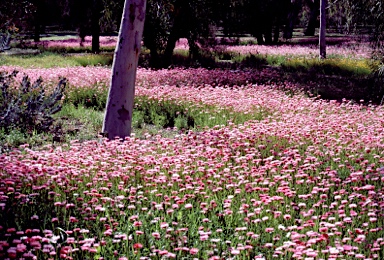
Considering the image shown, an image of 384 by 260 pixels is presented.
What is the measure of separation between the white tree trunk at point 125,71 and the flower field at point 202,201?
1.55 metres

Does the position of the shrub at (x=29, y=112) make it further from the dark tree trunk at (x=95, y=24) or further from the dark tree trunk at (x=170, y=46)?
the dark tree trunk at (x=95, y=24)

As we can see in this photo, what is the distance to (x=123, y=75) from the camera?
30.1 feet

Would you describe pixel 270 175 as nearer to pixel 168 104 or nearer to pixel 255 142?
pixel 255 142

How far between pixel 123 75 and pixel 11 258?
578 cm

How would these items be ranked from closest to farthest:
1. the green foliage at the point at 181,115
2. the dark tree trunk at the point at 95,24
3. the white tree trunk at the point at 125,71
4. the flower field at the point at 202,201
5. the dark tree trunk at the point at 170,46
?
the flower field at the point at 202,201
the white tree trunk at the point at 125,71
the green foliage at the point at 181,115
the dark tree trunk at the point at 170,46
the dark tree trunk at the point at 95,24

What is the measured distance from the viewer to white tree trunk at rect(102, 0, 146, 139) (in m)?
9.06

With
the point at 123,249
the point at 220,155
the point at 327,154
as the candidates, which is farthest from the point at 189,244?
the point at 327,154

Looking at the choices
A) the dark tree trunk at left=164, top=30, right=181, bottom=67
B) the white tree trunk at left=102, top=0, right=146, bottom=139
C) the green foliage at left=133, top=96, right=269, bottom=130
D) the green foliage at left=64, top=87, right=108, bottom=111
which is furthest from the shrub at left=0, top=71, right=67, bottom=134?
the dark tree trunk at left=164, top=30, right=181, bottom=67

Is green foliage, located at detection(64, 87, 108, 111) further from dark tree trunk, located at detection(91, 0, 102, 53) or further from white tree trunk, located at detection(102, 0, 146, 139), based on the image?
dark tree trunk, located at detection(91, 0, 102, 53)

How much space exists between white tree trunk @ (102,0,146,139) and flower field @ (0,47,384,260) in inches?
60.9

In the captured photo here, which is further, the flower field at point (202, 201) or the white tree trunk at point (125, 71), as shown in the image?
the white tree trunk at point (125, 71)

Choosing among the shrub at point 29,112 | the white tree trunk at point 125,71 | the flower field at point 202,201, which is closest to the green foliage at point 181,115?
the flower field at point 202,201

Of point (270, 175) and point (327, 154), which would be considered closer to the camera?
point (270, 175)

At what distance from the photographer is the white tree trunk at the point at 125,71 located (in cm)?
906
